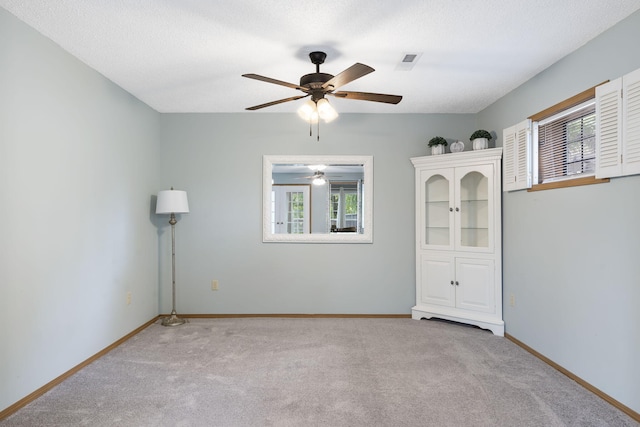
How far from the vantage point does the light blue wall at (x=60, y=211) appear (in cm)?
217

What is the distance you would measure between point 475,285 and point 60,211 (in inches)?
150

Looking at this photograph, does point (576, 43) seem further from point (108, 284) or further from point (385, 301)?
point (108, 284)

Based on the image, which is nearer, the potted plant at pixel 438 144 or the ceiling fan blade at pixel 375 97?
the ceiling fan blade at pixel 375 97

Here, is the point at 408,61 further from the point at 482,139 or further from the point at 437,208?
the point at 437,208

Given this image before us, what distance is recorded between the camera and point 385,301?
13.8 ft

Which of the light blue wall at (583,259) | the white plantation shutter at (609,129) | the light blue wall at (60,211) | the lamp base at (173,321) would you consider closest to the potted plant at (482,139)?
the light blue wall at (583,259)

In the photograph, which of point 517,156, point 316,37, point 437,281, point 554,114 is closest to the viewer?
point 316,37

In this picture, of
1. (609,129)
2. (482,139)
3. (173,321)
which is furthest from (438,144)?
(173,321)

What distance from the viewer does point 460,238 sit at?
12.7 ft

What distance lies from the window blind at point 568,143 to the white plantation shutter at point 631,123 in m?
0.35

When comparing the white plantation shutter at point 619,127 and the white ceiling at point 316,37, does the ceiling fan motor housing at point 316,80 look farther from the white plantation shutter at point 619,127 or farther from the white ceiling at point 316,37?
the white plantation shutter at point 619,127

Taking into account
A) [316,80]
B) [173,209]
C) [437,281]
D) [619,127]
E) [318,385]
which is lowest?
[318,385]

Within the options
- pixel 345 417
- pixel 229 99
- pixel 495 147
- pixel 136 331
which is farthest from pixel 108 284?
pixel 495 147

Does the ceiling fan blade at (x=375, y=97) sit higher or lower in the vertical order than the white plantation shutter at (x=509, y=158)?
higher
